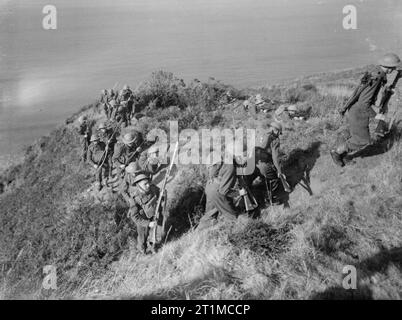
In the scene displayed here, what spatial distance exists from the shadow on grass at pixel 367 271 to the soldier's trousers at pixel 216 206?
1.89m

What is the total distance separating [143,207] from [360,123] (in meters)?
4.06

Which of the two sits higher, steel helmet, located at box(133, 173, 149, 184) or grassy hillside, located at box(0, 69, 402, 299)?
steel helmet, located at box(133, 173, 149, 184)

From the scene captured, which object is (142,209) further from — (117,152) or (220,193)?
(117,152)

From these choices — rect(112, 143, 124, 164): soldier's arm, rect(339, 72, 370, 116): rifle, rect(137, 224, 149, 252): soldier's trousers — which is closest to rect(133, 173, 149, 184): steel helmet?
rect(137, 224, 149, 252): soldier's trousers

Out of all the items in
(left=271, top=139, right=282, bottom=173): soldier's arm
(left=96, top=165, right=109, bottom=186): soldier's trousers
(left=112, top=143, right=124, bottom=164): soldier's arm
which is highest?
(left=271, top=139, right=282, bottom=173): soldier's arm

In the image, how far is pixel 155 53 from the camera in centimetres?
4819

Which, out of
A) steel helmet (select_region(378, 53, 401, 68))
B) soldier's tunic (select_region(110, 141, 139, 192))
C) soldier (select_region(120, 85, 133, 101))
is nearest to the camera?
steel helmet (select_region(378, 53, 401, 68))

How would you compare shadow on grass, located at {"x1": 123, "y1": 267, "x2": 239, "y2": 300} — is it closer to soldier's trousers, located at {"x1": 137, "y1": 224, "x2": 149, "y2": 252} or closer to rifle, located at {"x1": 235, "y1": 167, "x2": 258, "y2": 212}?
soldier's trousers, located at {"x1": 137, "y1": 224, "x2": 149, "y2": 252}

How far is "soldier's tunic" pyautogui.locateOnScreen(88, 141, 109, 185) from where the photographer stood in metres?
9.06

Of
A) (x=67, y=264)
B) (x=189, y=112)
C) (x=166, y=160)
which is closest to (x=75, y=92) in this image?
(x=189, y=112)

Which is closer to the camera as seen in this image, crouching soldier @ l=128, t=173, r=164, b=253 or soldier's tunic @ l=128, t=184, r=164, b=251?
crouching soldier @ l=128, t=173, r=164, b=253

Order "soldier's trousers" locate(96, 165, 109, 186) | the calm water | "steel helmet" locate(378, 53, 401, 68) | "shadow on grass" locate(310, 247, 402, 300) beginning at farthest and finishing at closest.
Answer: the calm water, "soldier's trousers" locate(96, 165, 109, 186), "steel helmet" locate(378, 53, 401, 68), "shadow on grass" locate(310, 247, 402, 300)

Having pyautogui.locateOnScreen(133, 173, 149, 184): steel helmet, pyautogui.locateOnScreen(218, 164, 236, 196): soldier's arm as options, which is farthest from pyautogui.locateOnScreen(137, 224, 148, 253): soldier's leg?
pyautogui.locateOnScreen(218, 164, 236, 196): soldier's arm

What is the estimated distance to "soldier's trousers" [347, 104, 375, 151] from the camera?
5.82 meters
